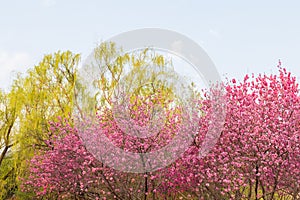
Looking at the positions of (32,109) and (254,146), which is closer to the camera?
(254,146)

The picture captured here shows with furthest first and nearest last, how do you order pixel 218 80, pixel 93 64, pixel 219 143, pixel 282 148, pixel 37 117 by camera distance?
pixel 93 64, pixel 37 117, pixel 218 80, pixel 219 143, pixel 282 148

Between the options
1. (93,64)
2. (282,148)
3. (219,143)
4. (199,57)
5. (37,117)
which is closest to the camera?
(282,148)

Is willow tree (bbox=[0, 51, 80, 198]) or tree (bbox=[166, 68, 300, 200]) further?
willow tree (bbox=[0, 51, 80, 198])

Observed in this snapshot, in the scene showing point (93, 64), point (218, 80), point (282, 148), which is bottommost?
point (282, 148)

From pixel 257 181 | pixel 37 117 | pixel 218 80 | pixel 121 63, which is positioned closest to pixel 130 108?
pixel 218 80

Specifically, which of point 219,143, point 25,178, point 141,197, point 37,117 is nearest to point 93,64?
point 37,117

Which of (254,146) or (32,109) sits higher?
(32,109)

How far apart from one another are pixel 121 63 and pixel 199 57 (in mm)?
5068

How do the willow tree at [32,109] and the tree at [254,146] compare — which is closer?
the tree at [254,146]

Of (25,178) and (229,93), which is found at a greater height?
(229,93)

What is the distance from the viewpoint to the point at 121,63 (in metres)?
13.6

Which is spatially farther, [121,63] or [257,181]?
[121,63]

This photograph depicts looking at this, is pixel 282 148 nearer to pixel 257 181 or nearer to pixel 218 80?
pixel 257 181

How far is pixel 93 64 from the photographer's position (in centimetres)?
1344
